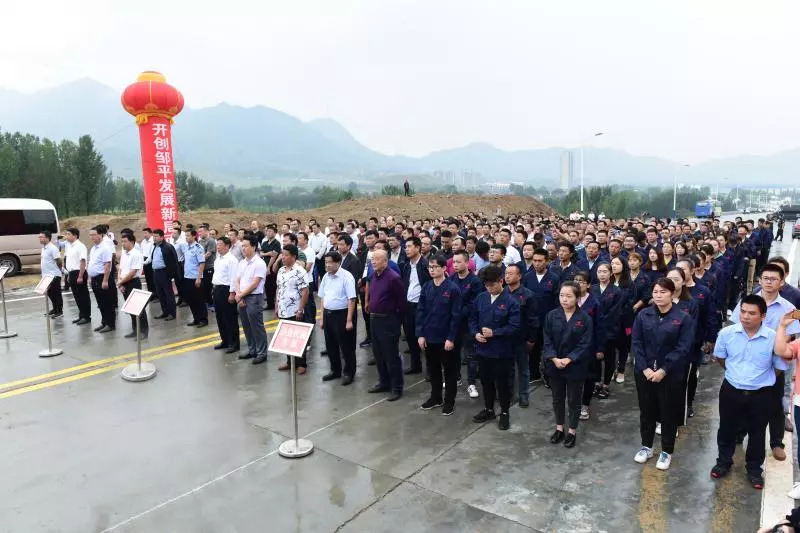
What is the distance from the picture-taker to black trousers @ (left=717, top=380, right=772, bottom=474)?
13.0ft

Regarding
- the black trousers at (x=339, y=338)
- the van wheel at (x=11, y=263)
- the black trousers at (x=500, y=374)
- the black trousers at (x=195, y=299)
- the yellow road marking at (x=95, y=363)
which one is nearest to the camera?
the black trousers at (x=500, y=374)

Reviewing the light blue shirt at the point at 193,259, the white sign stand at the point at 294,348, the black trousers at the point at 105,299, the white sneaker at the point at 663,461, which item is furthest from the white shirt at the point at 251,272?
the white sneaker at the point at 663,461

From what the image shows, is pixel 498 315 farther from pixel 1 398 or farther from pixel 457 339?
pixel 1 398

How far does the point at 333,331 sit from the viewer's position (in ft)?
21.3

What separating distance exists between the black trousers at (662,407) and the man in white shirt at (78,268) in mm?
9185

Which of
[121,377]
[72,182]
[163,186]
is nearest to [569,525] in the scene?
[121,377]

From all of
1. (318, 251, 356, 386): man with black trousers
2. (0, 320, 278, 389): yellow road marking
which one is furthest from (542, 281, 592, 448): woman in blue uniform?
(0, 320, 278, 389): yellow road marking

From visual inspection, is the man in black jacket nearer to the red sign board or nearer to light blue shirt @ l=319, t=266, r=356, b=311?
light blue shirt @ l=319, t=266, r=356, b=311

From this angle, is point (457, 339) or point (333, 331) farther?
point (333, 331)

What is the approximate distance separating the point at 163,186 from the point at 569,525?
48.9 ft

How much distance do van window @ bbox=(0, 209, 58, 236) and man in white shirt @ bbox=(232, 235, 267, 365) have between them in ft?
37.4

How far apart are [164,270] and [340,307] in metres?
4.94

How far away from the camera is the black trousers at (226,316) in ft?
25.4

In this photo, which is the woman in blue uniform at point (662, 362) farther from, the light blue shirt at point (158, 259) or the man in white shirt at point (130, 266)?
the light blue shirt at point (158, 259)
